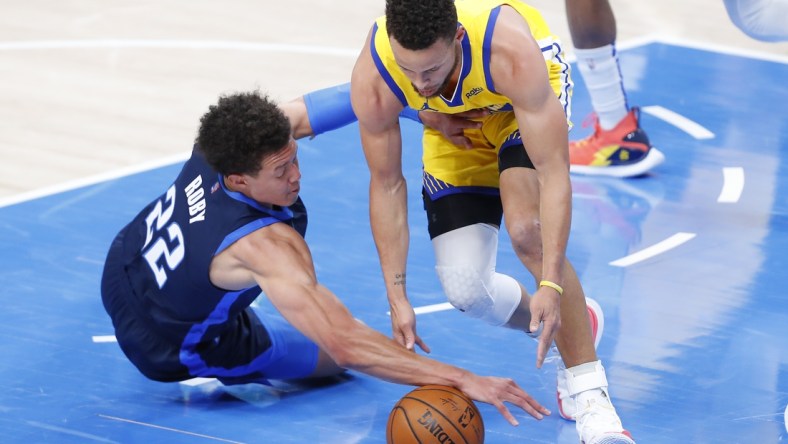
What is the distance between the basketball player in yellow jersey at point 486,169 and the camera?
4512 millimetres

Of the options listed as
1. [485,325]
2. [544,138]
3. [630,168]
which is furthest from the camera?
[630,168]

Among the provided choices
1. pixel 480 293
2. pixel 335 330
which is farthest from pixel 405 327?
pixel 480 293

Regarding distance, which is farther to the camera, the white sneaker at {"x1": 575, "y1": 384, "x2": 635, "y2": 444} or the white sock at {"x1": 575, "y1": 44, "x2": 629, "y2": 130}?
the white sock at {"x1": 575, "y1": 44, "x2": 629, "y2": 130}

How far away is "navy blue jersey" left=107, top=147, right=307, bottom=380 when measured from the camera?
4.89m

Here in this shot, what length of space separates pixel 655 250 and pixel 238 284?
301 cm

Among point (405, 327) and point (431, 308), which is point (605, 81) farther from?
point (405, 327)

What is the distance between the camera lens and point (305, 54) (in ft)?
35.7

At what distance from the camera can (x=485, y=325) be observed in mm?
6094

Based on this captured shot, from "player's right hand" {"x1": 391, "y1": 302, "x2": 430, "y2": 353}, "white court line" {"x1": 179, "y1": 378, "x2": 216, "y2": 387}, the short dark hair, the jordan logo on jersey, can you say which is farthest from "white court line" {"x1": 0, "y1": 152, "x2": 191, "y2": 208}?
the short dark hair

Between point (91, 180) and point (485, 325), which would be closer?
point (485, 325)

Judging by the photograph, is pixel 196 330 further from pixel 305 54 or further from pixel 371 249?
pixel 305 54

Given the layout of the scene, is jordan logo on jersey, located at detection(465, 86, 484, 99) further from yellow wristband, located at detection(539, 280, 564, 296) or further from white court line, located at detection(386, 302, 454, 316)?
white court line, located at detection(386, 302, 454, 316)

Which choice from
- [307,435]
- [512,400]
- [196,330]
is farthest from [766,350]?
[196,330]

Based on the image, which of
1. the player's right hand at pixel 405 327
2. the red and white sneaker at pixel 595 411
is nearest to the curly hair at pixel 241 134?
the player's right hand at pixel 405 327
